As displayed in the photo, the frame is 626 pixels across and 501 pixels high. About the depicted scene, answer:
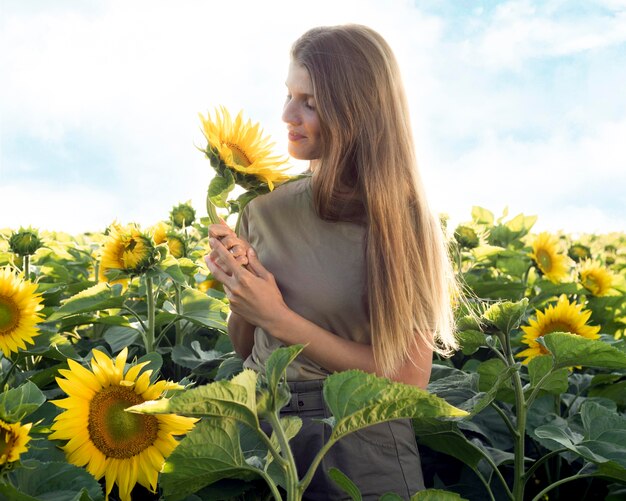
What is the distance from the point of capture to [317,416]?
1544mm

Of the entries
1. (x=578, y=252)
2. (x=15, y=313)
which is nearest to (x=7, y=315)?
(x=15, y=313)

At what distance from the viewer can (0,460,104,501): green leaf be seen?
1161 millimetres

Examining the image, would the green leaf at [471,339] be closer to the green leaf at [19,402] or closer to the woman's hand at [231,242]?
the woman's hand at [231,242]

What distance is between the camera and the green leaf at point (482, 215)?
12.4 ft

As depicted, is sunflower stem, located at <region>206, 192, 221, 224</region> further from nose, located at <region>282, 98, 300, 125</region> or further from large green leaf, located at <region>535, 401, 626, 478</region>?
large green leaf, located at <region>535, 401, 626, 478</region>

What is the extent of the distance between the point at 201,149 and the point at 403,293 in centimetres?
47

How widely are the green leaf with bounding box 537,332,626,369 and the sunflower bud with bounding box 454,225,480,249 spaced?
1317 mm

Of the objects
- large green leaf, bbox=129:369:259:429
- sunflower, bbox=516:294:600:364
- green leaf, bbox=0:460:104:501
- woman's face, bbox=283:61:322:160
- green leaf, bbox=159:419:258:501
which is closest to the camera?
large green leaf, bbox=129:369:259:429

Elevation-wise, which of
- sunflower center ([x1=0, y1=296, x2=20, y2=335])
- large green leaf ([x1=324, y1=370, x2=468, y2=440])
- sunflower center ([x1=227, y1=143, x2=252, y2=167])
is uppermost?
sunflower center ([x1=227, y1=143, x2=252, y2=167])

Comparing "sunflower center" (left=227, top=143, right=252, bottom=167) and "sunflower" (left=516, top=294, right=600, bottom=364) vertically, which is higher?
"sunflower center" (left=227, top=143, right=252, bottom=167)

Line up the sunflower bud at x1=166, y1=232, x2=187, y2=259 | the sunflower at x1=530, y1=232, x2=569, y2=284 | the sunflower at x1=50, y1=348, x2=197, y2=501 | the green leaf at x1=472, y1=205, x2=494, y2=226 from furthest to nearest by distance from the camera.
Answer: the green leaf at x1=472, y1=205, x2=494, y2=226 → the sunflower at x1=530, y1=232, x2=569, y2=284 → the sunflower bud at x1=166, y1=232, x2=187, y2=259 → the sunflower at x1=50, y1=348, x2=197, y2=501

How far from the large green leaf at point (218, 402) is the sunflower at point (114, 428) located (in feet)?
1.09

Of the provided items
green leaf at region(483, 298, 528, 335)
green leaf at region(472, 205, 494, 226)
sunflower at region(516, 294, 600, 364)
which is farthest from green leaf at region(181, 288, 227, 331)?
green leaf at region(472, 205, 494, 226)

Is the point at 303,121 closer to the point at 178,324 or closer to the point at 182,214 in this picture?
the point at 178,324
